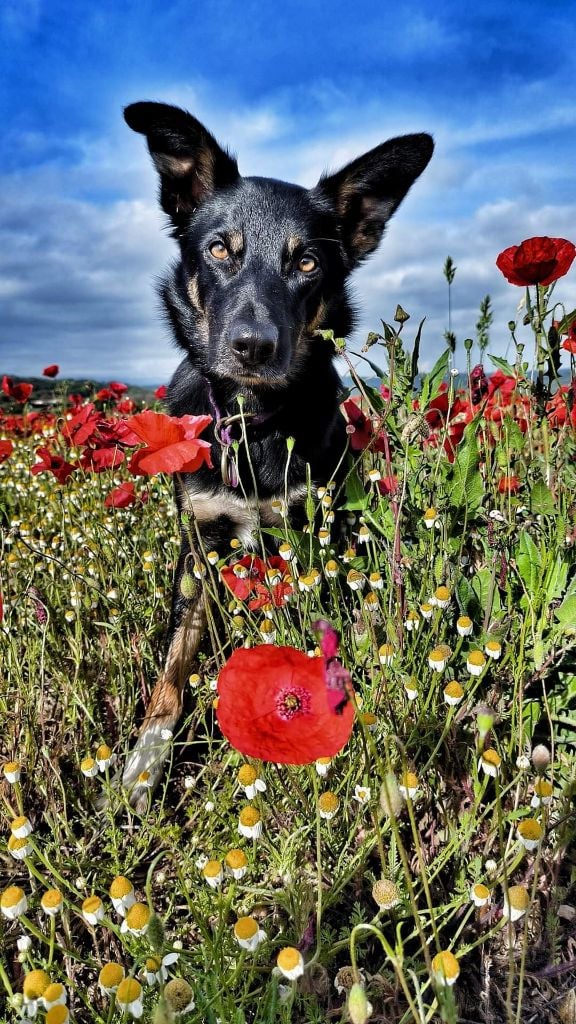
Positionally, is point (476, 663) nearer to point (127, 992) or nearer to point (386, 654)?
point (386, 654)

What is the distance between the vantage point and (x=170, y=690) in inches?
102

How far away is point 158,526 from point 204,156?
1.98 metres

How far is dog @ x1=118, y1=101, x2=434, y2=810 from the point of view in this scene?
3.02 meters

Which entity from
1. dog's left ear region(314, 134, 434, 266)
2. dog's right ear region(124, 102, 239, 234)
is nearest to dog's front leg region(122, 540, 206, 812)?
dog's right ear region(124, 102, 239, 234)

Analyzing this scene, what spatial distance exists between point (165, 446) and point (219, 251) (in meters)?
2.00

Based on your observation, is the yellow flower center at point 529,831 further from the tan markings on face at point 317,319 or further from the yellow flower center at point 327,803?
the tan markings on face at point 317,319

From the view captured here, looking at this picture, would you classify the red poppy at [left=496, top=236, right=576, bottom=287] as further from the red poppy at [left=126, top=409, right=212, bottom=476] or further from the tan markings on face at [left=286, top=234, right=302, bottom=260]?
the tan markings on face at [left=286, top=234, right=302, bottom=260]

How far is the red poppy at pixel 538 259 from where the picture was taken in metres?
2.10

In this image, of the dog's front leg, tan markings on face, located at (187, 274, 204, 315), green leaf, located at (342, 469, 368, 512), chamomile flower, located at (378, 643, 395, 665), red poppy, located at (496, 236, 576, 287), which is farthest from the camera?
tan markings on face, located at (187, 274, 204, 315)

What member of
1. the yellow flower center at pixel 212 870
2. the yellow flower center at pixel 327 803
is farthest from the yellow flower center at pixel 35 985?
the yellow flower center at pixel 327 803

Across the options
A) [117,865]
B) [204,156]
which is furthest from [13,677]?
[204,156]

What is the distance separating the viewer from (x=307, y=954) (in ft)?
4.70

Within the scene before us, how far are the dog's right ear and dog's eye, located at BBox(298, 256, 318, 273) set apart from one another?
0.63m

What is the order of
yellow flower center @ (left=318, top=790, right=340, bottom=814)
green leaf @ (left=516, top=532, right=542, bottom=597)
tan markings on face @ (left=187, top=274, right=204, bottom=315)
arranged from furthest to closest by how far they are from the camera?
1. tan markings on face @ (left=187, top=274, right=204, bottom=315)
2. green leaf @ (left=516, top=532, right=542, bottom=597)
3. yellow flower center @ (left=318, top=790, right=340, bottom=814)
